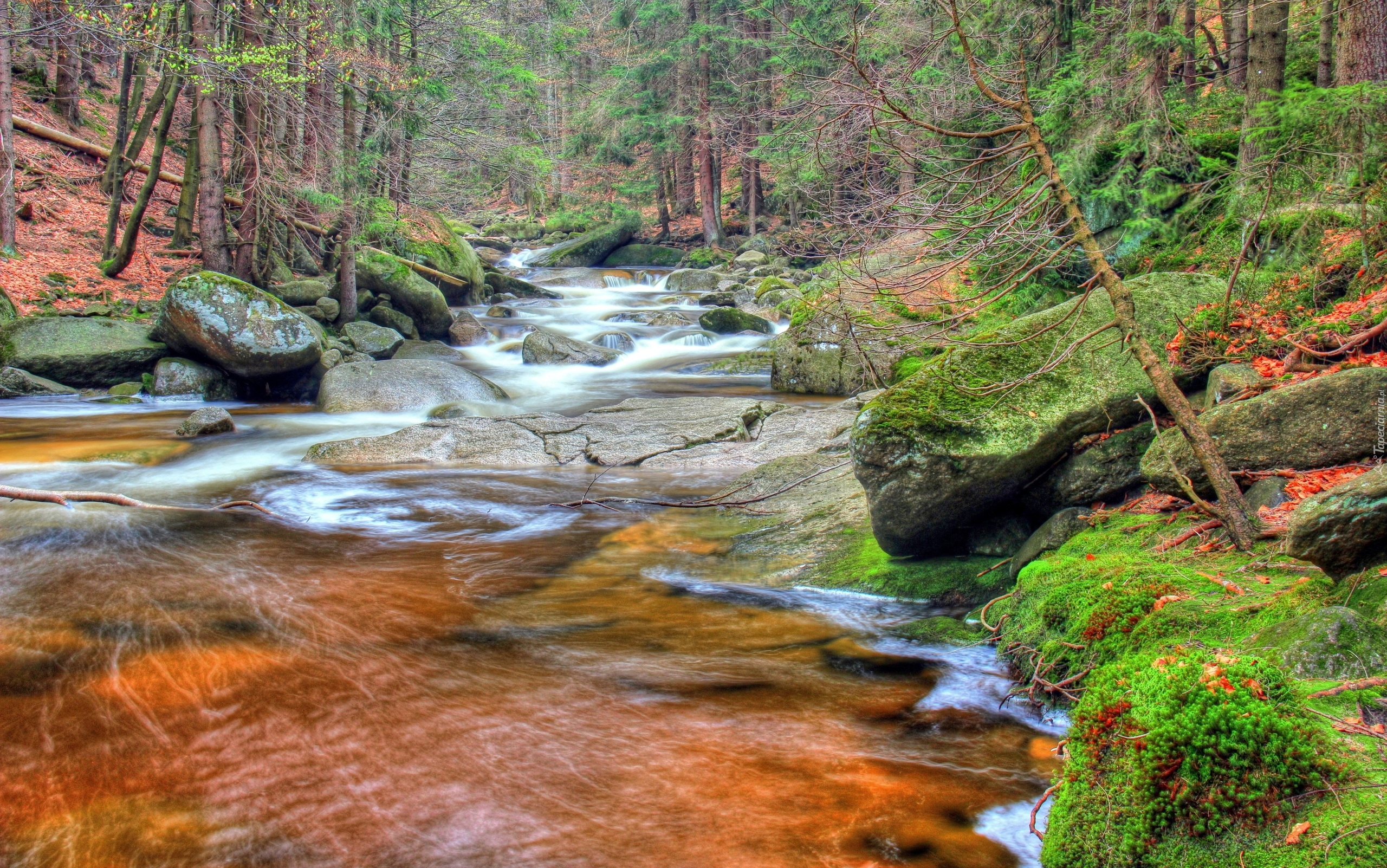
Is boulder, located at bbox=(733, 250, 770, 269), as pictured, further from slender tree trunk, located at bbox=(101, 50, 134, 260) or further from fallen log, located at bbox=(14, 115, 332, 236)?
slender tree trunk, located at bbox=(101, 50, 134, 260)

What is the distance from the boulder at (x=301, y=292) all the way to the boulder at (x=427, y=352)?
1.97m

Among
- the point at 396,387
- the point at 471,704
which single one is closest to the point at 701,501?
the point at 471,704

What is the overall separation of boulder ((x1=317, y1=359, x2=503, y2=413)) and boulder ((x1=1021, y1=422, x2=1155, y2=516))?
995 centimetres

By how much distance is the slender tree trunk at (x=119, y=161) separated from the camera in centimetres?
1722

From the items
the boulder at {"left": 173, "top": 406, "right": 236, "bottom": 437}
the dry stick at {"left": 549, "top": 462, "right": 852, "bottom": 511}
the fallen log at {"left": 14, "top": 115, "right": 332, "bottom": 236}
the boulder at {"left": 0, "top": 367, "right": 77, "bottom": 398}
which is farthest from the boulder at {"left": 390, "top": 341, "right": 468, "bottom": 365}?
the dry stick at {"left": 549, "top": 462, "right": 852, "bottom": 511}

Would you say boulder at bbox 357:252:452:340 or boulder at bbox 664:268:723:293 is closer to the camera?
boulder at bbox 357:252:452:340

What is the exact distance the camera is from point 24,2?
15859 mm

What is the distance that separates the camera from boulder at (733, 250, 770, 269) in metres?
29.1

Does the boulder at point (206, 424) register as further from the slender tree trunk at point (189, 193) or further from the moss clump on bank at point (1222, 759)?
the moss clump on bank at point (1222, 759)

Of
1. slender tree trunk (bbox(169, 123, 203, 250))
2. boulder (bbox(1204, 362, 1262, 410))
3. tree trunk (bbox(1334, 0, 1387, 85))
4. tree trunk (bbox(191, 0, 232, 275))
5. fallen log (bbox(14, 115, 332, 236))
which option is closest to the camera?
boulder (bbox(1204, 362, 1262, 410))

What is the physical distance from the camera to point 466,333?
18984 millimetres

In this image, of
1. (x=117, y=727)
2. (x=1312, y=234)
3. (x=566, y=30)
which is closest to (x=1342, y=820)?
(x=117, y=727)

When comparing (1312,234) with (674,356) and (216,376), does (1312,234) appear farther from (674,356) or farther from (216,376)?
(216,376)

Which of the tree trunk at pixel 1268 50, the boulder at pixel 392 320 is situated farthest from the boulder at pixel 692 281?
the tree trunk at pixel 1268 50
